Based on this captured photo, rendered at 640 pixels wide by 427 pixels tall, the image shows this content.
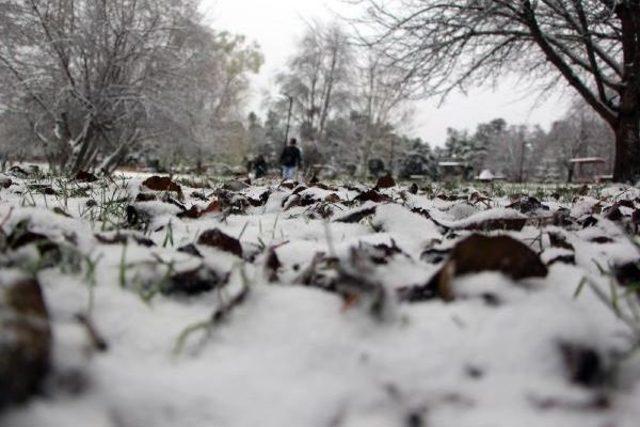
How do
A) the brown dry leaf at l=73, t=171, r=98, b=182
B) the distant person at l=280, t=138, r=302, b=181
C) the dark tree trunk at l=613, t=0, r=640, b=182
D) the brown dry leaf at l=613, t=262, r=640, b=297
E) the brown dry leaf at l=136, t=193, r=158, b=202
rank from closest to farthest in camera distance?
the brown dry leaf at l=613, t=262, r=640, b=297, the brown dry leaf at l=136, t=193, r=158, b=202, the brown dry leaf at l=73, t=171, r=98, b=182, the dark tree trunk at l=613, t=0, r=640, b=182, the distant person at l=280, t=138, r=302, b=181

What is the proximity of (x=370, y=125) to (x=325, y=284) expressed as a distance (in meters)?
38.4

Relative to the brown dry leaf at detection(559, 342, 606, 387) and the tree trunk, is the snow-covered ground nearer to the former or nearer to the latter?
the brown dry leaf at detection(559, 342, 606, 387)

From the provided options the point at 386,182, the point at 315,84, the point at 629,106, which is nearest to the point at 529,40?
the point at 629,106

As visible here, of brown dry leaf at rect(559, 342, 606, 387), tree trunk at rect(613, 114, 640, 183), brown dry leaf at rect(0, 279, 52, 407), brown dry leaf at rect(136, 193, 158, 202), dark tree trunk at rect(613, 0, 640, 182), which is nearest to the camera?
brown dry leaf at rect(0, 279, 52, 407)

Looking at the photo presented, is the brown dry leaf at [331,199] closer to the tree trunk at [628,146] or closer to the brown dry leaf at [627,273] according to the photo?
the brown dry leaf at [627,273]

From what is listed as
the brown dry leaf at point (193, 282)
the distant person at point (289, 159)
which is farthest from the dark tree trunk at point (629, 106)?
the distant person at point (289, 159)

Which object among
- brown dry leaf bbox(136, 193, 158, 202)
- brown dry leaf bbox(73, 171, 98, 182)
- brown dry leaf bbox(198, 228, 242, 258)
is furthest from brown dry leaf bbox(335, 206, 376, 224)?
brown dry leaf bbox(73, 171, 98, 182)

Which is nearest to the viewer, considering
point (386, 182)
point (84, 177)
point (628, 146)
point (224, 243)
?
point (224, 243)

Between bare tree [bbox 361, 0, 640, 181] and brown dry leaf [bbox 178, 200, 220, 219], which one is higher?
bare tree [bbox 361, 0, 640, 181]

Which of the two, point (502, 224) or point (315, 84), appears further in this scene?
point (315, 84)

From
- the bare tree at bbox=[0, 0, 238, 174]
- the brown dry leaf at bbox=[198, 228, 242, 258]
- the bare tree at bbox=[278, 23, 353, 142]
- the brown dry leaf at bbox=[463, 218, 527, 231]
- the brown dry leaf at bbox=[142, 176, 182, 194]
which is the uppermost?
the bare tree at bbox=[278, 23, 353, 142]

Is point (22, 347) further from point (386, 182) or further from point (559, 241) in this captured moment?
point (386, 182)

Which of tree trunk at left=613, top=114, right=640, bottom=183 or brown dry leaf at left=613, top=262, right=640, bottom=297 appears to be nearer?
brown dry leaf at left=613, top=262, right=640, bottom=297

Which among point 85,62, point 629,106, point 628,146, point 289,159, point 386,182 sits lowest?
point 386,182
